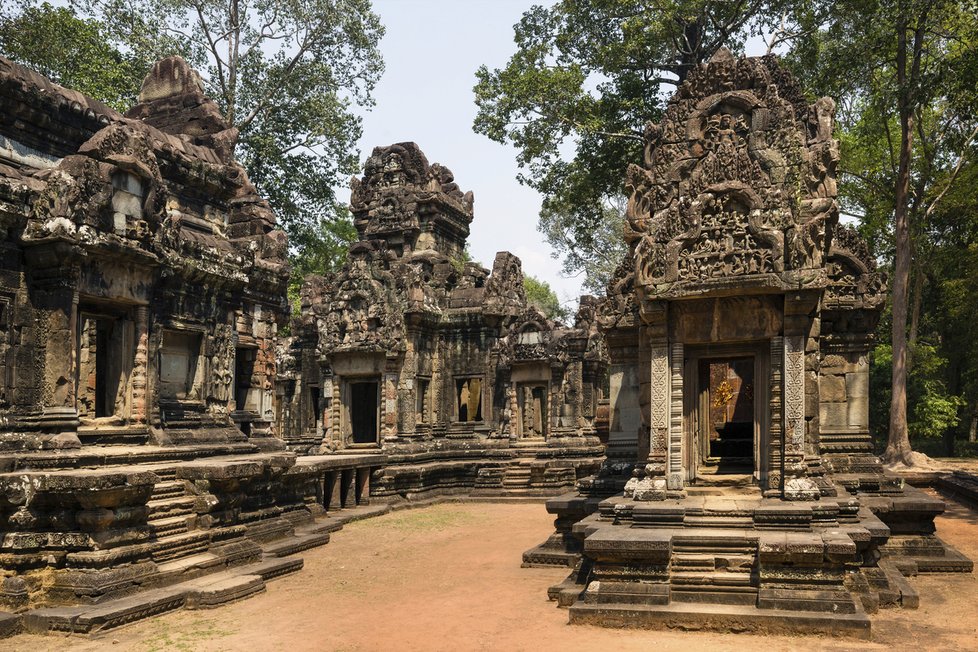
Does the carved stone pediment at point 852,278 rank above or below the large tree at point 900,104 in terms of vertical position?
below

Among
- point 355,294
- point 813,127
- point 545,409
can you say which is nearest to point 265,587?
point 813,127

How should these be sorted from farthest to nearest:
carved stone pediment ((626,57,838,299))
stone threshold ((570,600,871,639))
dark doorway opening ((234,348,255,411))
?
dark doorway opening ((234,348,255,411)) → carved stone pediment ((626,57,838,299)) → stone threshold ((570,600,871,639))

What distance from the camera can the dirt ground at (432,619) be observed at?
6867 mm

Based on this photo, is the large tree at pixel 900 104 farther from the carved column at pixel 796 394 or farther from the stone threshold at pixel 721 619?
the stone threshold at pixel 721 619

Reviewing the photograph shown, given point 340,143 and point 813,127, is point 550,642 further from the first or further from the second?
point 340,143

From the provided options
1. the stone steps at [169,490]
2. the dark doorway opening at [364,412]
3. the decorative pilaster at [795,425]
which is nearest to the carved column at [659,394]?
the decorative pilaster at [795,425]

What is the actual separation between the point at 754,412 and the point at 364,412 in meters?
13.7

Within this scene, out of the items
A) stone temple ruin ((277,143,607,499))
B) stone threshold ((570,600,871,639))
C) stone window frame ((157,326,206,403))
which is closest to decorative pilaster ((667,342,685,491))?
stone threshold ((570,600,871,639))

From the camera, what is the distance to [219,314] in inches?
484

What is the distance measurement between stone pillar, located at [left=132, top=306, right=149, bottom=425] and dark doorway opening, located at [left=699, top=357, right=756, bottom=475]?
22.8 feet

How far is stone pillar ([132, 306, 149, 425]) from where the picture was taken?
1035 cm

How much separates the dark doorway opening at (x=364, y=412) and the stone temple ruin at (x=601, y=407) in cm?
602

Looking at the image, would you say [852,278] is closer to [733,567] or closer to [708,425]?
[708,425]

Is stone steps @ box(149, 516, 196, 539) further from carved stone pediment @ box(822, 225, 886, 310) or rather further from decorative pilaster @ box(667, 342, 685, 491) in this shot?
carved stone pediment @ box(822, 225, 886, 310)
